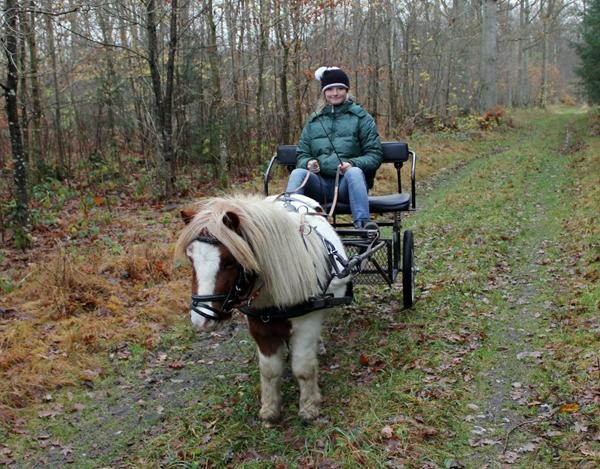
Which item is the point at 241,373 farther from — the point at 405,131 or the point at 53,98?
the point at 405,131

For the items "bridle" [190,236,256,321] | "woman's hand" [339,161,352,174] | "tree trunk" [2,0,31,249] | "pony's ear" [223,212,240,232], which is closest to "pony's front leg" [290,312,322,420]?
"bridle" [190,236,256,321]

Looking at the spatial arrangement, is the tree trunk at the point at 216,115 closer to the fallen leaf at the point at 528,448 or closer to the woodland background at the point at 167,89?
the woodland background at the point at 167,89

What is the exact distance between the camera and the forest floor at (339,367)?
11.7ft

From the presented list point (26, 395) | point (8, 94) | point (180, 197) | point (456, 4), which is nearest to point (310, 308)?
point (26, 395)

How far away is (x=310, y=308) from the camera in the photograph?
3.55m

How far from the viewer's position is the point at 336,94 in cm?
527

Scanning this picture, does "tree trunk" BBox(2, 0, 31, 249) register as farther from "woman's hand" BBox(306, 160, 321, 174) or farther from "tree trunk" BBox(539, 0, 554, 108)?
"tree trunk" BBox(539, 0, 554, 108)

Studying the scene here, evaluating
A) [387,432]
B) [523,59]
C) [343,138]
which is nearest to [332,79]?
[343,138]

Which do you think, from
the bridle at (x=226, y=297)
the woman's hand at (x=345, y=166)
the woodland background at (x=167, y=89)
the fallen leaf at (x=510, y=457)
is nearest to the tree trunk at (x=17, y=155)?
the woodland background at (x=167, y=89)

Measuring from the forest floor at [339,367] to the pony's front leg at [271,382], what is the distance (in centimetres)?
12

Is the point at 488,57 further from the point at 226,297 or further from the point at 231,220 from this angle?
the point at 226,297

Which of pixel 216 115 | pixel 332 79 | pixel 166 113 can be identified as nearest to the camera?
pixel 332 79

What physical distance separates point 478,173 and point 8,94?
1044cm

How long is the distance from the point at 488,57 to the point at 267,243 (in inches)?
867
